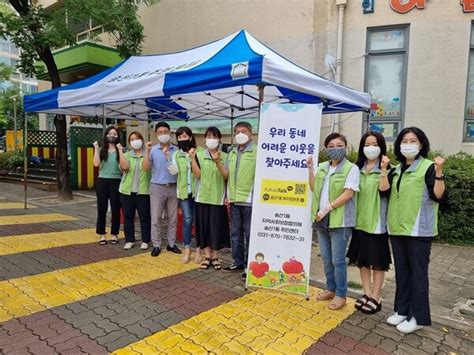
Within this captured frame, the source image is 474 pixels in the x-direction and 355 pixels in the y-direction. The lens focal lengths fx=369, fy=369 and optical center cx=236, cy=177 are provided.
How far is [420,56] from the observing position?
27.2ft

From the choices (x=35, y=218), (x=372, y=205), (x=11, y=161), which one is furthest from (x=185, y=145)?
(x=11, y=161)

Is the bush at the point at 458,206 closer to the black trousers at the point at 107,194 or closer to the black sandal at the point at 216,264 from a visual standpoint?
the black sandal at the point at 216,264

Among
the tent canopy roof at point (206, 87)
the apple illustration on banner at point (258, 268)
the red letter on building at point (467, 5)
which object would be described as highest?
the red letter on building at point (467, 5)

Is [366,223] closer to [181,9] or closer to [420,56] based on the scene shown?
[420,56]

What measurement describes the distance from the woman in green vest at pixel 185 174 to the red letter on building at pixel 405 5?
6352 millimetres

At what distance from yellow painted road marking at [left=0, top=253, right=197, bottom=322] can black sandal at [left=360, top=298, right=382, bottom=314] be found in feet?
7.10

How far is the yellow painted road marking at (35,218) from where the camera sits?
23.4 feet

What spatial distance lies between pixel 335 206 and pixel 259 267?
1082 millimetres

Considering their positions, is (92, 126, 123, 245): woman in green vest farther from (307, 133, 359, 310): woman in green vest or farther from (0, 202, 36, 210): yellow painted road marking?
(0, 202, 36, 210): yellow painted road marking

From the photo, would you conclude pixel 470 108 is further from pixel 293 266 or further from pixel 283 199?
pixel 293 266

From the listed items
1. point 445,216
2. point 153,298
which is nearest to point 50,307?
point 153,298

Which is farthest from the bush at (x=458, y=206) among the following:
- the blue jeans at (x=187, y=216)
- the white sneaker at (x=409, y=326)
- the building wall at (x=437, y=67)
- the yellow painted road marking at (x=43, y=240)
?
the yellow painted road marking at (x=43, y=240)

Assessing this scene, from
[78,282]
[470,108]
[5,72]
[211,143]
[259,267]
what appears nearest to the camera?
[259,267]

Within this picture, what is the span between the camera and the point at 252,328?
10.5 feet
